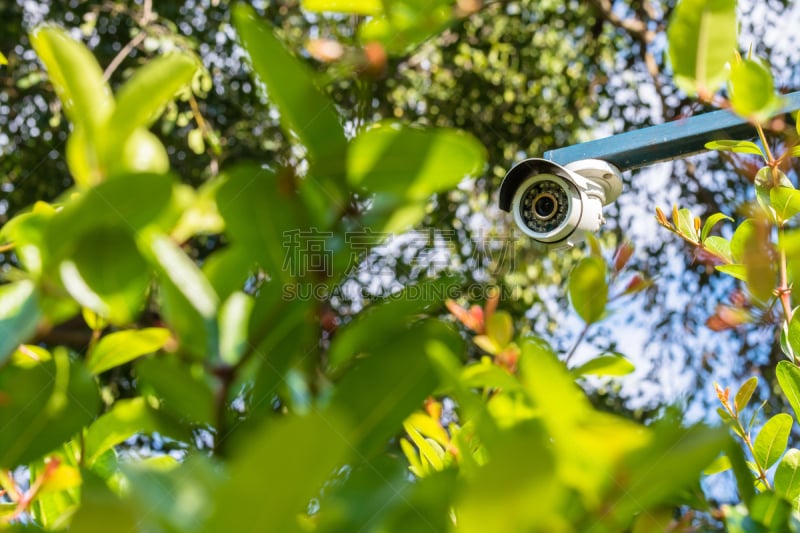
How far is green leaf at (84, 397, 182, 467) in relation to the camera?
0.73 ft

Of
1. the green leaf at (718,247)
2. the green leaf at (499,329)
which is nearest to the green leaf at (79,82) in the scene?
the green leaf at (499,329)

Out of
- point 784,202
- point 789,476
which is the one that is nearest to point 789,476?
point 789,476

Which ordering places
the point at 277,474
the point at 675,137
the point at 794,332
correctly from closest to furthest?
the point at 277,474 → the point at 794,332 → the point at 675,137

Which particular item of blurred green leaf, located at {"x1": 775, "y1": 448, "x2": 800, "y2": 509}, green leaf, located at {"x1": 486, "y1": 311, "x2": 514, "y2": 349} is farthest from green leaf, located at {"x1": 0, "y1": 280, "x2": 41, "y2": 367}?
blurred green leaf, located at {"x1": 775, "y1": 448, "x2": 800, "y2": 509}

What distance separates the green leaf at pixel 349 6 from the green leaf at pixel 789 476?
0.37m

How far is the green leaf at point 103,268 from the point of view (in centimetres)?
20

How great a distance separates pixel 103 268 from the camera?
0.65 feet

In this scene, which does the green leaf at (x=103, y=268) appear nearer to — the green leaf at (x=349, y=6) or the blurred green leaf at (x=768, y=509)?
the green leaf at (x=349, y=6)

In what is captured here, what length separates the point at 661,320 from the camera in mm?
2750

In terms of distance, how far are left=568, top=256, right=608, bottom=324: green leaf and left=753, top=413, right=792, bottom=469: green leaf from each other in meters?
0.27

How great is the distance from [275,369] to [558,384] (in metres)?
0.08

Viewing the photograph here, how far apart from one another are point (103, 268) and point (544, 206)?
799 mm

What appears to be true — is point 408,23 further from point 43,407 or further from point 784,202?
point 784,202

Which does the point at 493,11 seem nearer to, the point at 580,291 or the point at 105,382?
the point at 105,382
